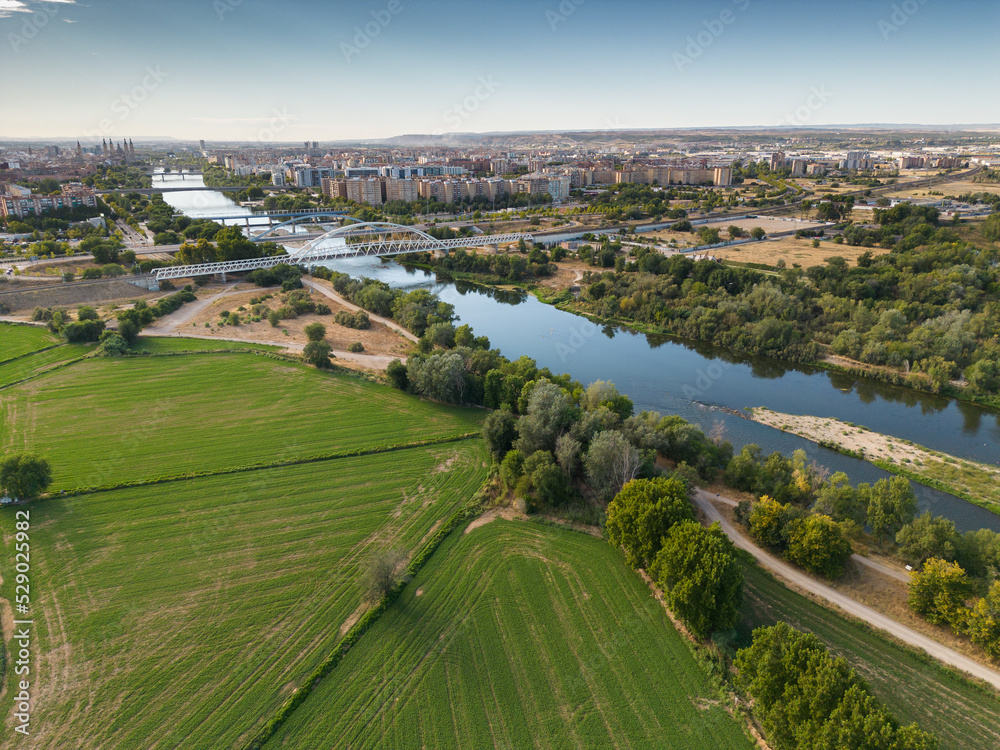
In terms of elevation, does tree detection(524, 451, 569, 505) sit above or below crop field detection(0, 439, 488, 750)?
above

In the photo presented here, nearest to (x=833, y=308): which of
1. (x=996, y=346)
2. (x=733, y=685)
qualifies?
(x=996, y=346)

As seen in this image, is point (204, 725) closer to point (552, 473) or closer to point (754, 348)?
point (552, 473)

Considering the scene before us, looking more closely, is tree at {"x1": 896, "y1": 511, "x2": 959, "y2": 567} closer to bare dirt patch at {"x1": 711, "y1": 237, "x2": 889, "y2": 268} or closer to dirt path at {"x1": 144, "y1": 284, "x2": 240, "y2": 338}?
bare dirt patch at {"x1": 711, "y1": 237, "x2": 889, "y2": 268}

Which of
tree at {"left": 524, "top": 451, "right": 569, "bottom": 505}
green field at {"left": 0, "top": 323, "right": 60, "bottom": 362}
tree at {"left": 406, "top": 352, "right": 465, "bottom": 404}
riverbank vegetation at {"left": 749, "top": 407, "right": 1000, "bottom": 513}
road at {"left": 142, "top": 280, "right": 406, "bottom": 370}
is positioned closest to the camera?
tree at {"left": 524, "top": 451, "right": 569, "bottom": 505}

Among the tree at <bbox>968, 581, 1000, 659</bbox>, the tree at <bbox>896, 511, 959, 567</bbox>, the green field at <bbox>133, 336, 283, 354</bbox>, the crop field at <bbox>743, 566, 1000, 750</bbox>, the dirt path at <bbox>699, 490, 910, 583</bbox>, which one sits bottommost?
the crop field at <bbox>743, 566, 1000, 750</bbox>

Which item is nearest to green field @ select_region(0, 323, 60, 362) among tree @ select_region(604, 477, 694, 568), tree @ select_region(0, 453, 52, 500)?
tree @ select_region(0, 453, 52, 500)

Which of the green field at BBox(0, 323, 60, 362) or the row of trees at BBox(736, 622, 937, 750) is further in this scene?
the green field at BBox(0, 323, 60, 362)

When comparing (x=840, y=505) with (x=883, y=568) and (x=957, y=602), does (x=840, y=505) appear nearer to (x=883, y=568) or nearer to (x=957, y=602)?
(x=883, y=568)
